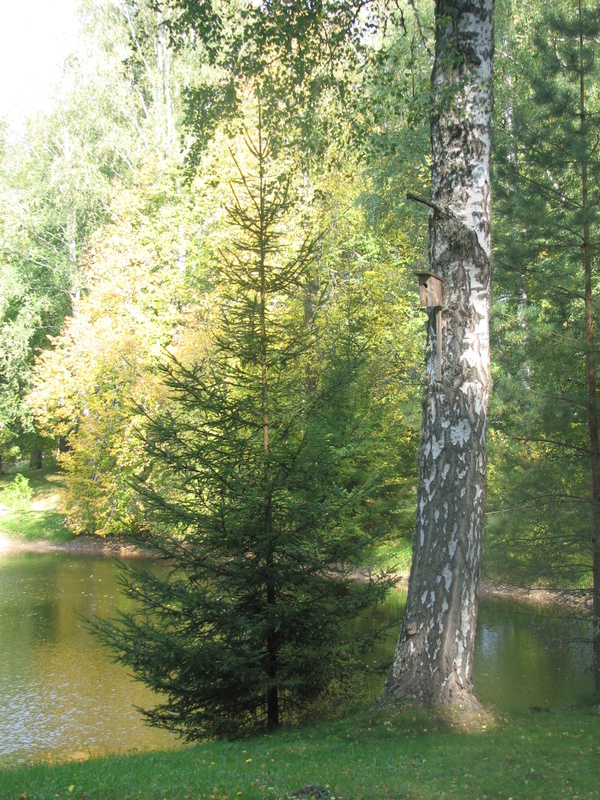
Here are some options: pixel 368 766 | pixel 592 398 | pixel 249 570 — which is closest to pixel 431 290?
pixel 249 570

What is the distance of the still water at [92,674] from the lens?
328 inches

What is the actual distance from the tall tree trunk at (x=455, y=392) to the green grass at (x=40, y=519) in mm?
18835

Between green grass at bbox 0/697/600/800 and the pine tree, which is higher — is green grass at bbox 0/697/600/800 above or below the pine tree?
below

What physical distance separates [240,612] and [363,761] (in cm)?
202

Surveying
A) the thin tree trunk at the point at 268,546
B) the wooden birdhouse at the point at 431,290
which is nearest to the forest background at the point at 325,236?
the thin tree trunk at the point at 268,546

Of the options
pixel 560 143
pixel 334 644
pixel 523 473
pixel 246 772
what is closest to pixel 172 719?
pixel 334 644

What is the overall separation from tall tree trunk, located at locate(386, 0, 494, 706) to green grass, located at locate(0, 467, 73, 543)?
18.8 m

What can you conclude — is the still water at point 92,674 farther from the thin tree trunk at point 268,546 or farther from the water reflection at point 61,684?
the thin tree trunk at point 268,546

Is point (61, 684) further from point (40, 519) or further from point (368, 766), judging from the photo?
point (40, 519)

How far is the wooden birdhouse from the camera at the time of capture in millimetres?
6273

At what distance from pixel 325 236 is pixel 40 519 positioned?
15165 millimetres

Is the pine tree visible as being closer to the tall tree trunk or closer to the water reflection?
the tall tree trunk

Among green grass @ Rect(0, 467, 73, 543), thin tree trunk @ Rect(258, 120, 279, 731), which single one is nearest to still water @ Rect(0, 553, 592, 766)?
thin tree trunk @ Rect(258, 120, 279, 731)

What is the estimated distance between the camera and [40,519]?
25719mm
